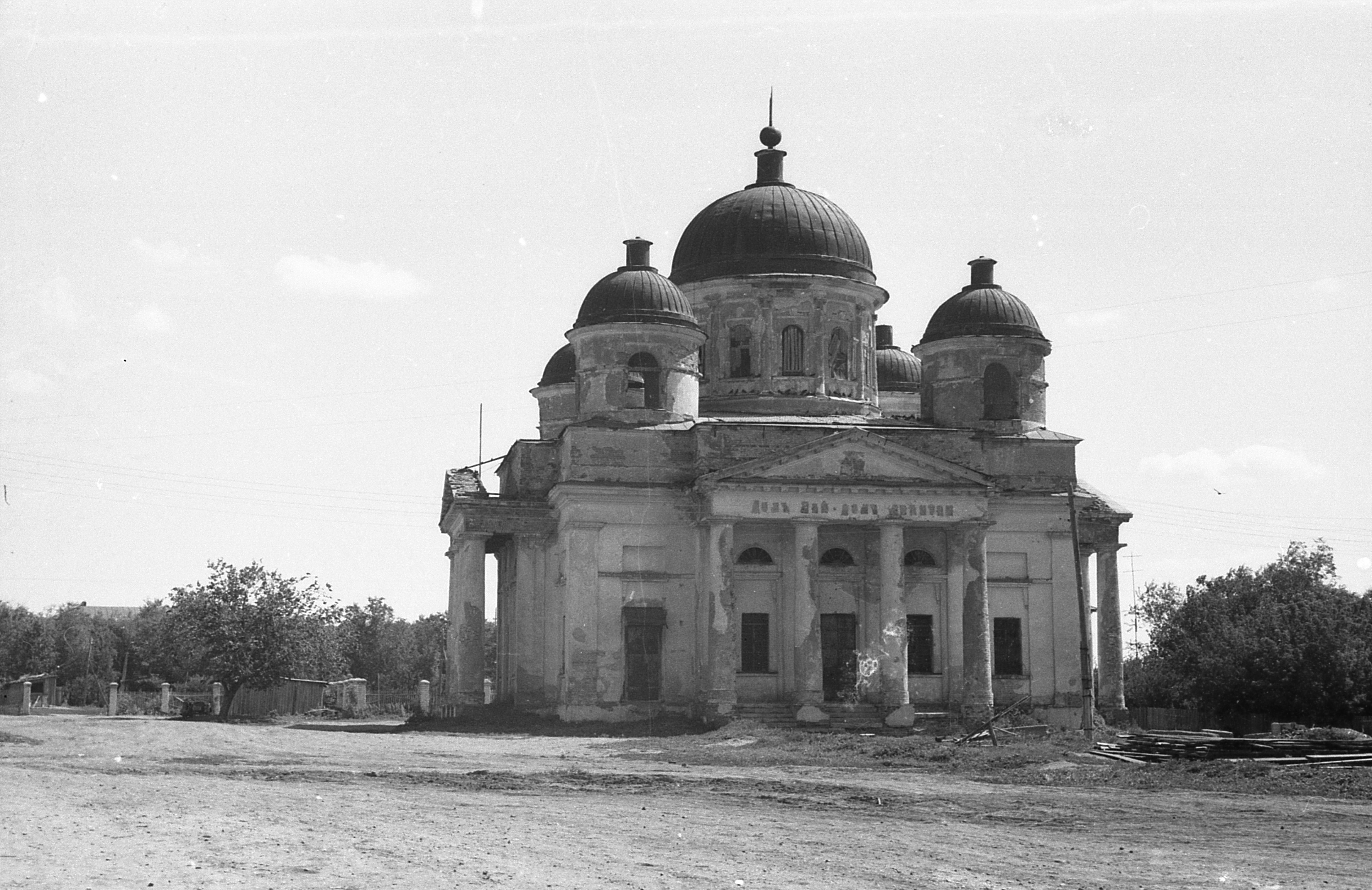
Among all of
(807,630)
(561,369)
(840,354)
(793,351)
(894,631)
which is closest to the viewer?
(807,630)

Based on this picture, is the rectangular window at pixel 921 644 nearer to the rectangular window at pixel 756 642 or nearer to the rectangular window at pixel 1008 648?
the rectangular window at pixel 1008 648

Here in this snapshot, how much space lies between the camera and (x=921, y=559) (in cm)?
4188

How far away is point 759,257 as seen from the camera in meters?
45.2

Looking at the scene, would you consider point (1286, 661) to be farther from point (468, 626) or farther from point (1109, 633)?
point (468, 626)

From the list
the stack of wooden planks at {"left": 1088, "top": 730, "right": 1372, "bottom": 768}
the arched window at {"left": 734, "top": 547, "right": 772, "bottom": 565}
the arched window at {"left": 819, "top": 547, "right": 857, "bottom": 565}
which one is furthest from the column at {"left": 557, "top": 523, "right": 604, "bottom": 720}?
the stack of wooden planks at {"left": 1088, "top": 730, "right": 1372, "bottom": 768}

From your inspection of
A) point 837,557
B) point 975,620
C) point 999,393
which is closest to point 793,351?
point 999,393

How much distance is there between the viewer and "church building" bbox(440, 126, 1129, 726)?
39656 millimetres

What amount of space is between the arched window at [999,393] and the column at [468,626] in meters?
13.8

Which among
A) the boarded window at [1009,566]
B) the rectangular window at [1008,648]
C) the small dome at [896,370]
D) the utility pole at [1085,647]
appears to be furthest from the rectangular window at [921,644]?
the small dome at [896,370]

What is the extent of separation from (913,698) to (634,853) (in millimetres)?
27714

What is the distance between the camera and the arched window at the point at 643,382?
136ft

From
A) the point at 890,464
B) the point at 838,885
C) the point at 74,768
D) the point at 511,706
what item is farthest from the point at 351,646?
the point at 838,885

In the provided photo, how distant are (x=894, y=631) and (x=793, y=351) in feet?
29.9

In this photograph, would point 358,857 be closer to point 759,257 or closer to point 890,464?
point 890,464
